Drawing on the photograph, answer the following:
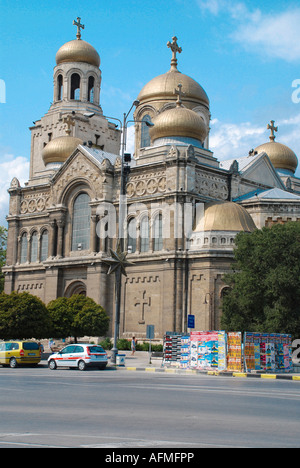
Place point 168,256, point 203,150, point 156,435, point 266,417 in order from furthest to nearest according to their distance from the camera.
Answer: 1. point 203,150
2. point 168,256
3. point 266,417
4. point 156,435

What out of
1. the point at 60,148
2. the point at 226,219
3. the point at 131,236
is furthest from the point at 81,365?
the point at 60,148

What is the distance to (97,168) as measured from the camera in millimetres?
53031

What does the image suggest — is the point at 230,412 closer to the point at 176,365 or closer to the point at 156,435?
the point at 156,435

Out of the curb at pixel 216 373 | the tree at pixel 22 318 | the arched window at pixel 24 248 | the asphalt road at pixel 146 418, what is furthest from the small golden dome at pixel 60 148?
the asphalt road at pixel 146 418

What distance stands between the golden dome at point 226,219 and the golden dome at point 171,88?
52.3ft

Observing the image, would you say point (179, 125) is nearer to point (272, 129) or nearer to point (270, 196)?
point (270, 196)

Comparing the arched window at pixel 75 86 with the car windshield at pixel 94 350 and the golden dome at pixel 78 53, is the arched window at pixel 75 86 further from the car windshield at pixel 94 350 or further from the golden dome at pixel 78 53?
the car windshield at pixel 94 350

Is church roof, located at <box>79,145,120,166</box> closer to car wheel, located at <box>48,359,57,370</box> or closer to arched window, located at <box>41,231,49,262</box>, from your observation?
arched window, located at <box>41,231,49,262</box>

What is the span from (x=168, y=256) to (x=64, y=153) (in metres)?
17.3

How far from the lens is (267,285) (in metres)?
36.0

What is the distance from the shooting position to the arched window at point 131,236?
5062 cm

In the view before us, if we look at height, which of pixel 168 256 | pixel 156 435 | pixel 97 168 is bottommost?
pixel 156 435

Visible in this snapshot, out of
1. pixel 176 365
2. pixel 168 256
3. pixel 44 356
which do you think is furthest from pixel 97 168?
pixel 176 365

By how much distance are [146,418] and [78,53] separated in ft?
182
